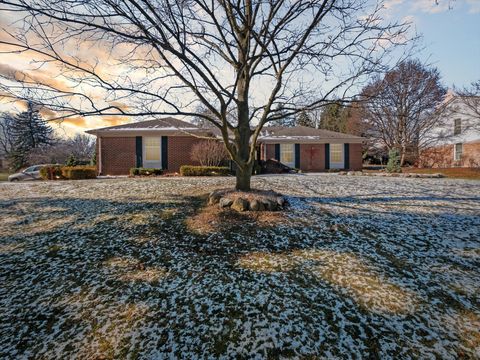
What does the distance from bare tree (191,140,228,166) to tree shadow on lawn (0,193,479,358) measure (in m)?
9.74

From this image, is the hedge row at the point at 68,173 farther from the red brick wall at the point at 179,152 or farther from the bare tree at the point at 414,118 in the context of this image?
the bare tree at the point at 414,118

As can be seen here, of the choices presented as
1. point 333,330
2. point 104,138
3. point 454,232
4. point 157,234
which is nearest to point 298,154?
point 104,138

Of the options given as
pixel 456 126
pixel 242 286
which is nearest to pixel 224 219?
pixel 242 286

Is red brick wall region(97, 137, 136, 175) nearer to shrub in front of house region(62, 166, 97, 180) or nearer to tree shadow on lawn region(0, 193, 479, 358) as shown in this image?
shrub in front of house region(62, 166, 97, 180)

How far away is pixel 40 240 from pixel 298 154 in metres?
16.4

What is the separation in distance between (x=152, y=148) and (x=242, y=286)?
46.5ft

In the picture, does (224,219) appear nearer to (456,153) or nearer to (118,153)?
(118,153)

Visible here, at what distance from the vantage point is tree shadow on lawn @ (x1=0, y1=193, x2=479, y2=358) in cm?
222

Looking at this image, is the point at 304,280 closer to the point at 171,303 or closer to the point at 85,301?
the point at 171,303

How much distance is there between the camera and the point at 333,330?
2.33 metres

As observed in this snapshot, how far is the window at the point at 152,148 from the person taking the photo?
51.0 ft

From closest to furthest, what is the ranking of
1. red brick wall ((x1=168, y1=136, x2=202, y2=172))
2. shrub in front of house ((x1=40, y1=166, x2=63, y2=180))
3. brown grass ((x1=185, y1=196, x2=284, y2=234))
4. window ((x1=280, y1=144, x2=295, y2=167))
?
brown grass ((x1=185, y1=196, x2=284, y2=234)) → shrub in front of house ((x1=40, y1=166, x2=63, y2=180)) → red brick wall ((x1=168, y1=136, x2=202, y2=172)) → window ((x1=280, y1=144, x2=295, y2=167))

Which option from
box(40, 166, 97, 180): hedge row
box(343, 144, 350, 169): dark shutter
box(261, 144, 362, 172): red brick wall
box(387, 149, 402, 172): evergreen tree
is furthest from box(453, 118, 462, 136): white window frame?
box(40, 166, 97, 180): hedge row

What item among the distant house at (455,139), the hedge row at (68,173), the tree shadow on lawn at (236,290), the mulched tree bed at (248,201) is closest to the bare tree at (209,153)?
Answer: the hedge row at (68,173)
